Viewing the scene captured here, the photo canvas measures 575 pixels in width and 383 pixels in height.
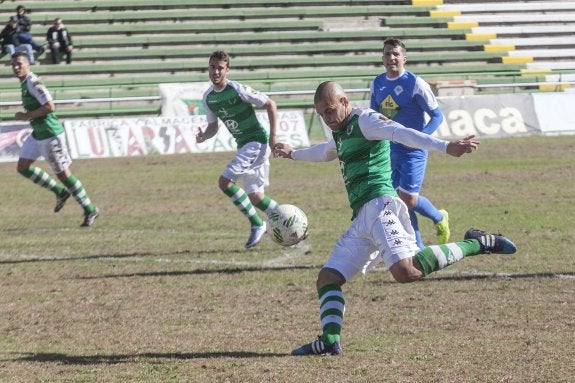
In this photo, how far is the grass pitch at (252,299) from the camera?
7.38 metres

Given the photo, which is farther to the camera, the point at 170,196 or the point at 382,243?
the point at 170,196

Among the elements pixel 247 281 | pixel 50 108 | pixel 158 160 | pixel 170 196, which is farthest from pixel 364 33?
pixel 247 281

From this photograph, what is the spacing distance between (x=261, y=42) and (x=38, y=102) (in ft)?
67.7

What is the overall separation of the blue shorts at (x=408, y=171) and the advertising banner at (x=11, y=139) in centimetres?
1546

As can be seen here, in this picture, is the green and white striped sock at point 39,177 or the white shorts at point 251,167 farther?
the green and white striped sock at point 39,177

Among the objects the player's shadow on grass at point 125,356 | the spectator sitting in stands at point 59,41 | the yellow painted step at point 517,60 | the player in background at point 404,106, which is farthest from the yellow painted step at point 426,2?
the player's shadow on grass at point 125,356

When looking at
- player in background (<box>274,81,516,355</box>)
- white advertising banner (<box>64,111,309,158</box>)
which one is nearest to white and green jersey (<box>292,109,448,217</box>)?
player in background (<box>274,81,516,355</box>)

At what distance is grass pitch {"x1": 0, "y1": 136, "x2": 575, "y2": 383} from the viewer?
7379 mm

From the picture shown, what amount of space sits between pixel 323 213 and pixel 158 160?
9174 millimetres

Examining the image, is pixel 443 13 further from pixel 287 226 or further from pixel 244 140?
pixel 287 226

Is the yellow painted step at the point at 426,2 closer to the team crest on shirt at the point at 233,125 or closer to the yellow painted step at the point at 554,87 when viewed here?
the yellow painted step at the point at 554,87

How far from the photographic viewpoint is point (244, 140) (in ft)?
44.4

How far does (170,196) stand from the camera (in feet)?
62.5

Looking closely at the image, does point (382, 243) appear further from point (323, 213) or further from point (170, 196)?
point (170, 196)
